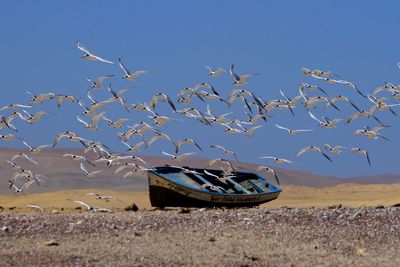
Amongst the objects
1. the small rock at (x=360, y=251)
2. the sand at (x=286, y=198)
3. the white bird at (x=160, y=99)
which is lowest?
the small rock at (x=360, y=251)

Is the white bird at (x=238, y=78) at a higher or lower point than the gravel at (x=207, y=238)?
higher

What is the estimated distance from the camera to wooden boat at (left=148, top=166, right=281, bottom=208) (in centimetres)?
3322

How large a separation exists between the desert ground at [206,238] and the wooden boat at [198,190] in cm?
703

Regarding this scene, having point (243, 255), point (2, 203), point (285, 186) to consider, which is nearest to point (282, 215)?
point (243, 255)

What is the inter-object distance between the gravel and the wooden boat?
679 cm

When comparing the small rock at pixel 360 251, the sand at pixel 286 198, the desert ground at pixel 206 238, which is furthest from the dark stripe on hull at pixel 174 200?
the small rock at pixel 360 251

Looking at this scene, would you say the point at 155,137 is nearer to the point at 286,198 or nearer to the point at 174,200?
the point at 174,200

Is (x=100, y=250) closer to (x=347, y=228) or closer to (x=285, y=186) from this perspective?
(x=347, y=228)

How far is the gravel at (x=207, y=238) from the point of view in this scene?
1933cm

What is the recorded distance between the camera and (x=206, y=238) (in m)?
21.7

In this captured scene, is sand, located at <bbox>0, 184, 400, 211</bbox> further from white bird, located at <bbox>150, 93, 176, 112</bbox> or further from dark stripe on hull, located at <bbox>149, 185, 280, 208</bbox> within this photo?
white bird, located at <bbox>150, 93, 176, 112</bbox>

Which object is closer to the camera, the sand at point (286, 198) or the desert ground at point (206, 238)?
the desert ground at point (206, 238)

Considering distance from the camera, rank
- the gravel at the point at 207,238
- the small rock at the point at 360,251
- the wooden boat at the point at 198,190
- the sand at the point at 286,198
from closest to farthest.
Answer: the gravel at the point at 207,238
the small rock at the point at 360,251
the wooden boat at the point at 198,190
the sand at the point at 286,198

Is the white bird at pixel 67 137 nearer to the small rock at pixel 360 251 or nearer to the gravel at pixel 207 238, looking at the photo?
the gravel at pixel 207 238
